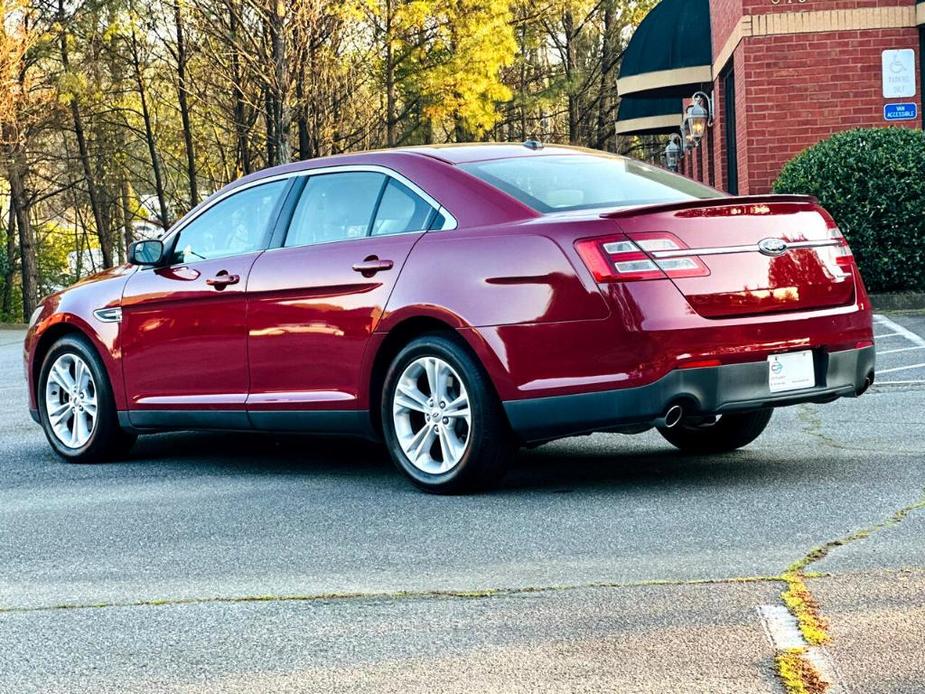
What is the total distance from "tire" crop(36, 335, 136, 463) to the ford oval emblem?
380 cm

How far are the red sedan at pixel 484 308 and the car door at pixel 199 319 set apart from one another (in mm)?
12

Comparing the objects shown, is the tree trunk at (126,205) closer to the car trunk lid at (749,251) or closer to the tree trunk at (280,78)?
the tree trunk at (280,78)

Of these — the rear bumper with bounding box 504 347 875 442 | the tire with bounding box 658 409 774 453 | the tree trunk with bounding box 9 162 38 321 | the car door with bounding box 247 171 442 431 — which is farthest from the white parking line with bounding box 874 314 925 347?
the tree trunk with bounding box 9 162 38 321

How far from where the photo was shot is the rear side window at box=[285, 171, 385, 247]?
7.28m

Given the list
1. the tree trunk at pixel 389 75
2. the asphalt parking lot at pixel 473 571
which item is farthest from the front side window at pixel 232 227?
the tree trunk at pixel 389 75

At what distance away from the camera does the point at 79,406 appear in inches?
338

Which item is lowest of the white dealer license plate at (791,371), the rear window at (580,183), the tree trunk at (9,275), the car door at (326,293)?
the tree trunk at (9,275)

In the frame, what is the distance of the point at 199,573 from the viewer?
5359mm

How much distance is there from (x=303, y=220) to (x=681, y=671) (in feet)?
13.6

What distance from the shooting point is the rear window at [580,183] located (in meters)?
6.78

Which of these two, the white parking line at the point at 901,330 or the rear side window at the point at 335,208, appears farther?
the white parking line at the point at 901,330

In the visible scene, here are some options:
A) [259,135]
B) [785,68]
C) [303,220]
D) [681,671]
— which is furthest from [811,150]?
[259,135]

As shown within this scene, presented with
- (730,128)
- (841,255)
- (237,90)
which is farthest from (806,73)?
A: (841,255)

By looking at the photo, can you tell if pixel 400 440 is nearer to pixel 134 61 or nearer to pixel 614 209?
pixel 614 209
